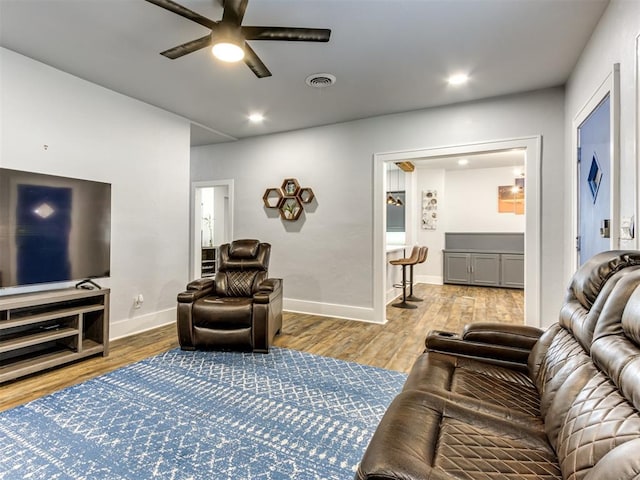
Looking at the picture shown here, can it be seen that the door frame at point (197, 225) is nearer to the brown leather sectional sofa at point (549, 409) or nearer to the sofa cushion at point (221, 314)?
the sofa cushion at point (221, 314)

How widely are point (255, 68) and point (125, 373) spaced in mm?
2666

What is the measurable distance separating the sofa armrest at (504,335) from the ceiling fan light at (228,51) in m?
2.32

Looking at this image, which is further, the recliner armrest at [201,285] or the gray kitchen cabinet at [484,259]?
the gray kitchen cabinet at [484,259]

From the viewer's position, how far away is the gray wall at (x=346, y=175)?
341cm

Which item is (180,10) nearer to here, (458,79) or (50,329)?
(458,79)

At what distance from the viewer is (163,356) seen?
10.00 feet

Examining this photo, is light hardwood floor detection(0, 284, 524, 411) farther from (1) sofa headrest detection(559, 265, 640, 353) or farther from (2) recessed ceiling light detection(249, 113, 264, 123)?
(2) recessed ceiling light detection(249, 113, 264, 123)

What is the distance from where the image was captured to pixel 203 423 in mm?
1979

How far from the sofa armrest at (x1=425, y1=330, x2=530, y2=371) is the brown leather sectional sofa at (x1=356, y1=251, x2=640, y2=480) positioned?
0.09 m

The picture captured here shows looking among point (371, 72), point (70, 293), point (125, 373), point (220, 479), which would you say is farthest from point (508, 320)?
point (70, 293)

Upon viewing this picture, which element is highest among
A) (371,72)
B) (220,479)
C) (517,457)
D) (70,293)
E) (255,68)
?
(371,72)

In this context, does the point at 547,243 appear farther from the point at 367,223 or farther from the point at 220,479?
the point at 220,479

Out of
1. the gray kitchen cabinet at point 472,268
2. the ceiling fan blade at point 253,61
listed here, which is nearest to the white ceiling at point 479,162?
the gray kitchen cabinet at point 472,268

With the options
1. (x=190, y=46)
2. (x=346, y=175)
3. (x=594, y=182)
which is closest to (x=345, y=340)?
(x=346, y=175)
